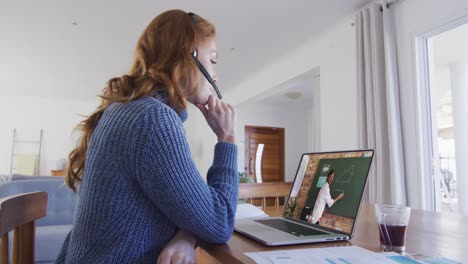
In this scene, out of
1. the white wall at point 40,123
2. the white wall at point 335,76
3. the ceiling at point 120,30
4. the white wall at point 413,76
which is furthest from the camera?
the white wall at point 40,123

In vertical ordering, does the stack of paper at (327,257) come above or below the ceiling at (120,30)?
below

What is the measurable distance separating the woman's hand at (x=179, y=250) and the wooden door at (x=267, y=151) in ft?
22.9

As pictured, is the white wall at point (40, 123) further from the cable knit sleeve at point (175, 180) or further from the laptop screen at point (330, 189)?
the cable knit sleeve at point (175, 180)

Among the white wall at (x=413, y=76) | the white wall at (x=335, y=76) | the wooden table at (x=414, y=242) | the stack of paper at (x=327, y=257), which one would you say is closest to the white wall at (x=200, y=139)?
the white wall at (x=335, y=76)

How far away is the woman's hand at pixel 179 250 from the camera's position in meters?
0.65

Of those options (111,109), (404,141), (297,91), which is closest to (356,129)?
(404,141)

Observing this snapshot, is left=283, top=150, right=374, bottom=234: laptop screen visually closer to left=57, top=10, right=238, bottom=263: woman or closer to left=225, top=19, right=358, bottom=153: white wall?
left=57, top=10, right=238, bottom=263: woman

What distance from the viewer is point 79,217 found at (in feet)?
2.34

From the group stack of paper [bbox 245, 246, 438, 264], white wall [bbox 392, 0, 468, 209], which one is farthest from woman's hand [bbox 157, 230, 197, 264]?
white wall [bbox 392, 0, 468, 209]

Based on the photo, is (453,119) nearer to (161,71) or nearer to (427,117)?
(427,117)

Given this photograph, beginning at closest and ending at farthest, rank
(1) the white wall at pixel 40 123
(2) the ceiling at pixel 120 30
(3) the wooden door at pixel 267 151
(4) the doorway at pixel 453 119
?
(2) the ceiling at pixel 120 30 → (4) the doorway at pixel 453 119 → (1) the white wall at pixel 40 123 → (3) the wooden door at pixel 267 151

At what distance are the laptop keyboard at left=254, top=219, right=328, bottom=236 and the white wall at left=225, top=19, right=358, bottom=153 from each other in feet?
8.35

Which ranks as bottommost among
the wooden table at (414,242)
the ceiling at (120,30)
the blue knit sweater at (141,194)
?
the wooden table at (414,242)

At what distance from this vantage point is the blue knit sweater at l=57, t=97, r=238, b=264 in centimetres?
64
